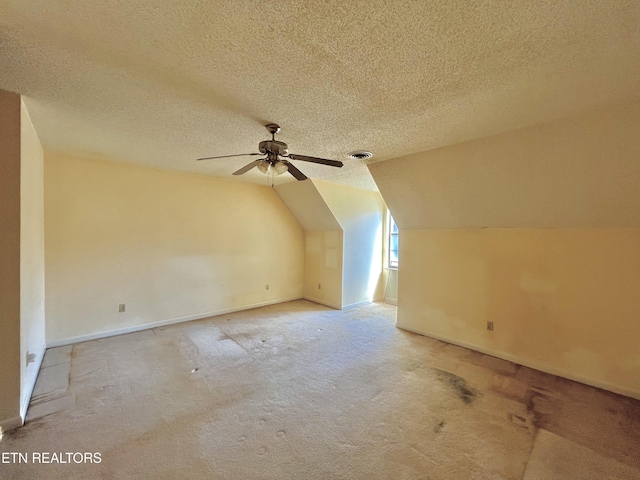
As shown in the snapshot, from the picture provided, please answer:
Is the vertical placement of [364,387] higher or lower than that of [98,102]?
lower

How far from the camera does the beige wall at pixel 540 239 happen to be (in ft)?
7.22

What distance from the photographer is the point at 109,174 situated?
11.5 feet

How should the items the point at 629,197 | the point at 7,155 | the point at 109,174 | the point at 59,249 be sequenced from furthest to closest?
the point at 109,174 < the point at 59,249 < the point at 629,197 < the point at 7,155

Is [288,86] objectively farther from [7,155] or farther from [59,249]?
[59,249]

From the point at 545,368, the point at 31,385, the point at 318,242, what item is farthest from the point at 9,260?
the point at 545,368

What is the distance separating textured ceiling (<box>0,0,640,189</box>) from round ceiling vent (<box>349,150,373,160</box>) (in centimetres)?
53

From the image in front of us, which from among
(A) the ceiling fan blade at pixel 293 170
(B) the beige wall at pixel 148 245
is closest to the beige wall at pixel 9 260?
(B) the beige wall at pixel 148 245

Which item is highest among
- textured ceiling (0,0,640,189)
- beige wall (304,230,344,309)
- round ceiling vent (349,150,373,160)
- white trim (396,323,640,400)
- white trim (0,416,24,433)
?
textured ceiling (0,0,640,189)

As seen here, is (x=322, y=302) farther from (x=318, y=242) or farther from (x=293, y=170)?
(x=293, y=170)

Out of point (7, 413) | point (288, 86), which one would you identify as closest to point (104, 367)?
point (7, 413)

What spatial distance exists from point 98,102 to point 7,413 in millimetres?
2326

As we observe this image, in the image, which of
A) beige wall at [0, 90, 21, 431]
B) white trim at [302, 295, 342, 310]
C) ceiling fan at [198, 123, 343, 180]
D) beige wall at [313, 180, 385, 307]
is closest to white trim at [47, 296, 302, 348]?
white trim at [302, 295, 342, 310]

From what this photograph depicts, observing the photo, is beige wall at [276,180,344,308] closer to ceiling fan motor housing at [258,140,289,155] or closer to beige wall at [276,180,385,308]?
beige wall at [276,180,385,308]

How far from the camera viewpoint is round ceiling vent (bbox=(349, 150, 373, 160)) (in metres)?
2.97
